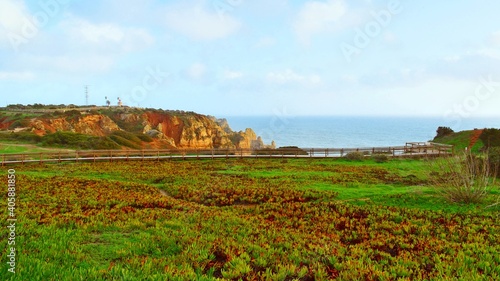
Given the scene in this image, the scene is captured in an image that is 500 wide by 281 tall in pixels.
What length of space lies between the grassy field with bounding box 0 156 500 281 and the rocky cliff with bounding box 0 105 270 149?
168 ft

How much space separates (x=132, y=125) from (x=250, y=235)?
77728 millimetres

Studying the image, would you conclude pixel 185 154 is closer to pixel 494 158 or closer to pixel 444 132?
pixel 494 158

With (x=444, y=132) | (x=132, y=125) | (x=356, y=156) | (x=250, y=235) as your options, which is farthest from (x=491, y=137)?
(x=132, y=125)

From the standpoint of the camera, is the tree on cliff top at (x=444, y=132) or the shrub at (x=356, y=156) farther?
the tree on cliff top at (x=444, y=132)

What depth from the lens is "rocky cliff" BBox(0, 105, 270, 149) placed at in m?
→ 64.8

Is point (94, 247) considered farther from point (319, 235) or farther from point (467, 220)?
point (467, 220)

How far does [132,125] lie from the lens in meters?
82.8

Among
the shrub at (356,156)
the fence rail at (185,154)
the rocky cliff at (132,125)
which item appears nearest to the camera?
the fence rail at (185,154)

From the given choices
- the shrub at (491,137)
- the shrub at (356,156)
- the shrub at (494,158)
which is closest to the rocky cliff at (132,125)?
the shrub at (356,156)

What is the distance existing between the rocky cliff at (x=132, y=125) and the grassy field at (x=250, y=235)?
5110 cm

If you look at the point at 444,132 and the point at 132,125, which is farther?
the point at 132,125

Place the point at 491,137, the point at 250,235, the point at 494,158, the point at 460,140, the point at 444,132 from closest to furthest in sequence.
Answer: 1. the point at 250,235
2. the point at 494,158
3. the point at 491,137
4. the point at 460,140
5. the point at 444,132

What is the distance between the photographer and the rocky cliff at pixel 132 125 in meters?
64.8

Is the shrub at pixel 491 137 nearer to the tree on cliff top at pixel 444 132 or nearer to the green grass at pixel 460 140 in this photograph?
the green grass at pixel 460 140
